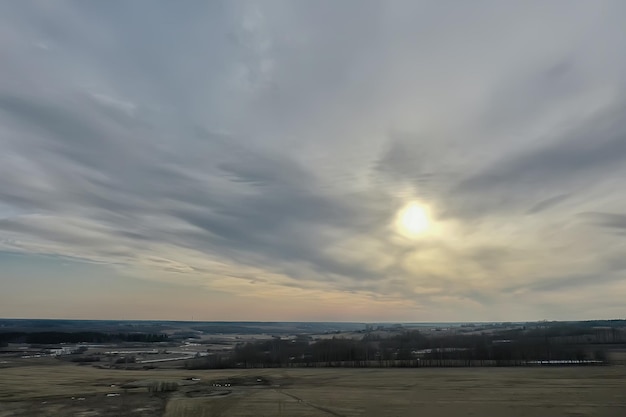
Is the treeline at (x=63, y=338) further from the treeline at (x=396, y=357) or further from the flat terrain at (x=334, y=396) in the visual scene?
the flat terrain at (x=334, y=396)

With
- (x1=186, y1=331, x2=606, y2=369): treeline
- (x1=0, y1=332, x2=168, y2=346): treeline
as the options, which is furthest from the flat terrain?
(x1=0, y1=332, x2=168, y2=346): treeline

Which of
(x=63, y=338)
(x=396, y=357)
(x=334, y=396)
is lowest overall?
(x=334, y=396)

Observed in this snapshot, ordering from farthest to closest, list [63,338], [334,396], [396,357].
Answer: [63,338]
[396,357]
[334,396]

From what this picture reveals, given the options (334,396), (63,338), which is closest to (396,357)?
(334,396)

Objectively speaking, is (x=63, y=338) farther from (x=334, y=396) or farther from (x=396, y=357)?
(x=334, y=396)

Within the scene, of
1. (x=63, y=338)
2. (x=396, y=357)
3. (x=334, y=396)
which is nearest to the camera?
(x=334, y=396)

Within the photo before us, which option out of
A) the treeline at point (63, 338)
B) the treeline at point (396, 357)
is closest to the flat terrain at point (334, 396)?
the treeline at point (396, 357)

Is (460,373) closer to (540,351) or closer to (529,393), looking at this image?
(529,393)

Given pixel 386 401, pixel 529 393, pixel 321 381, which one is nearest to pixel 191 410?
pixel 386 401

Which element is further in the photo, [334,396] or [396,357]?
[396,357]

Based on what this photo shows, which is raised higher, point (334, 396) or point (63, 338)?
point (63, 338)
